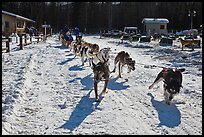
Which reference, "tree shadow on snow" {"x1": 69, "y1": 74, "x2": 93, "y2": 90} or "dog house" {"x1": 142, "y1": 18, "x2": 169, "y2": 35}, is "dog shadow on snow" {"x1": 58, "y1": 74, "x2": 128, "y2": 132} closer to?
"tree shadow on snow" {"x1": 69, "y1": 74, "x2": 93, "y2": 90}

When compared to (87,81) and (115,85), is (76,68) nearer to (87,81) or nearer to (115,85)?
(87,81)

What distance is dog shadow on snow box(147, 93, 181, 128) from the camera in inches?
222

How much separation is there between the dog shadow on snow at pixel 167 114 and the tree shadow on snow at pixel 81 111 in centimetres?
126

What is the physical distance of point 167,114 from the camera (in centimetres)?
620

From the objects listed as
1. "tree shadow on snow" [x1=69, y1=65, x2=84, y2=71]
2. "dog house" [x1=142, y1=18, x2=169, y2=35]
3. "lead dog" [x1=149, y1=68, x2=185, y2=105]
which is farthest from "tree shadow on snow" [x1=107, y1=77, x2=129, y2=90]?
"dog house" [x1=142, y1=18, x2=169, y2=35]

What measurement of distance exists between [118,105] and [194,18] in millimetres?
66922

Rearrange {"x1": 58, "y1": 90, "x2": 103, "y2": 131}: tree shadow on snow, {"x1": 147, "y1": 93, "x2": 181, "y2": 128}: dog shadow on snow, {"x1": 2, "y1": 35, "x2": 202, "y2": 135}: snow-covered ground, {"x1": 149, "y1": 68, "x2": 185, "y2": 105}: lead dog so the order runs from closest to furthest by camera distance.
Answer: {"x1": 2, "y1": 35, "x2": 202, "y2": 135}: snow-covered ground, {"x1": 58, "y1": 90, "x2": 103, "y2": 131}: tree shadow on snow, {"x1": 147, "y1": 93, "x2": 181, "y2": 128}: dog shadow on snow, {"x1": 149, "y1": 68, "x2": 185, "y2": 105}: lead dog

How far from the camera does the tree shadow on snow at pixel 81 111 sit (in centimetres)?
552

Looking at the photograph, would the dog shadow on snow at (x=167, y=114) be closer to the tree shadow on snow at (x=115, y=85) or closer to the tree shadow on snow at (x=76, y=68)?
the tree shadow on snow at (x=115, y=85)

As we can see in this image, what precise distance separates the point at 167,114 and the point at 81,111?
168 centimetres

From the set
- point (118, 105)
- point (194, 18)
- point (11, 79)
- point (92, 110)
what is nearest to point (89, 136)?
point (92, 110)

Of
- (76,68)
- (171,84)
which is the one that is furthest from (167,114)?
(76,68)

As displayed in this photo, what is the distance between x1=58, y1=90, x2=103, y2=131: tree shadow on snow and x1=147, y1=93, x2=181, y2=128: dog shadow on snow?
126cm

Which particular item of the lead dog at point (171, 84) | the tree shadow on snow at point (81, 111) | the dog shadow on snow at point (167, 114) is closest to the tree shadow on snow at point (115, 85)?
the tree shadow on snow at point (81, 111)
